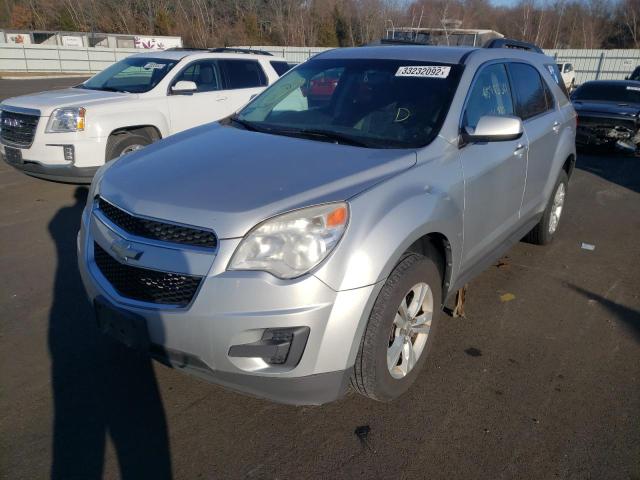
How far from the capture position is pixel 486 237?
3510 millimetres

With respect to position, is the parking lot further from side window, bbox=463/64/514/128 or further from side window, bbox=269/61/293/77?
side window, bbox=269/61/293/77

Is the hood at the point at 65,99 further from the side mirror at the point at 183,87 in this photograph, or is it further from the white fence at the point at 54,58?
the white fence at the point at 54,58

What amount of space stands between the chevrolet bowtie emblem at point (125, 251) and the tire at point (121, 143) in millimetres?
4161

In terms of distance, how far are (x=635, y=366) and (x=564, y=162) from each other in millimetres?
2365

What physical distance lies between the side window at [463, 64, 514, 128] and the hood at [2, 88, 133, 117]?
4751 mm

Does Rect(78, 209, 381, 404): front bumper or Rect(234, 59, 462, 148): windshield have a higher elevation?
Rect(234, 59, 462, 148): windshield

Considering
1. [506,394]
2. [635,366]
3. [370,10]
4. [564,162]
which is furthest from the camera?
[370,10]

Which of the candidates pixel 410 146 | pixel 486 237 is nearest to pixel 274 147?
pixel 410 146

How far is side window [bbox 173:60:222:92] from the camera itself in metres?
7.51

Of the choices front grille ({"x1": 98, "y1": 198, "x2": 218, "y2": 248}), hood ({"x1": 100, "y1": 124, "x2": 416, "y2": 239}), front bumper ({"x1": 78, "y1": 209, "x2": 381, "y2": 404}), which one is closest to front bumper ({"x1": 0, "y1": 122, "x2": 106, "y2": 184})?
hood ({"x1": 100, "y1": 124, "x2": 416, "y2": 239})

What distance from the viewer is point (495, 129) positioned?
3066 mm

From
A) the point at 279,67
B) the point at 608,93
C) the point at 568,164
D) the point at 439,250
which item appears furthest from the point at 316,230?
the point at 608,93

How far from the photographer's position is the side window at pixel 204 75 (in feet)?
24.6

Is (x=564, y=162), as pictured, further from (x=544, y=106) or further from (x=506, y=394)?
(x=506, y=394)
